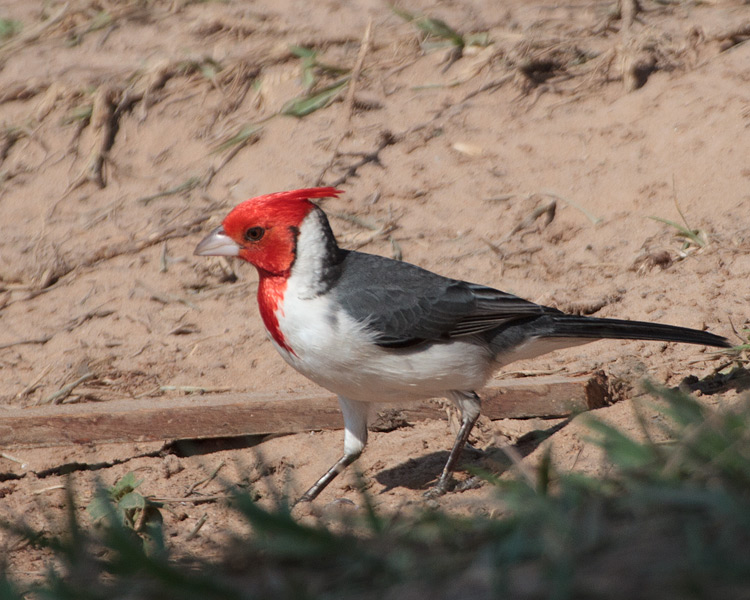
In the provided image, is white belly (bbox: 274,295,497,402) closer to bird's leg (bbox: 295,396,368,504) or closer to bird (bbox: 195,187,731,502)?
bird (bbox: 195,187,731,502)

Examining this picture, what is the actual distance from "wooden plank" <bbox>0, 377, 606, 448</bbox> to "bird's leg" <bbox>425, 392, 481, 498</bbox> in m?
0.26

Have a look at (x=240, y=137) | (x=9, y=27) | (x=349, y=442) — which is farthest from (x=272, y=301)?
(x=9, y=27)

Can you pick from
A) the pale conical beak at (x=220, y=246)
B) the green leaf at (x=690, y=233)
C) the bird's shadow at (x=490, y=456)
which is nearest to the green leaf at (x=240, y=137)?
the pale conical beak at (x=220, y=246)

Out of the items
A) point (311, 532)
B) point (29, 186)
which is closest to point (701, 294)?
point (311, 532)

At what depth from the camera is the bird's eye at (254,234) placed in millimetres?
4297

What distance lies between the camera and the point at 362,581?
1.88 m

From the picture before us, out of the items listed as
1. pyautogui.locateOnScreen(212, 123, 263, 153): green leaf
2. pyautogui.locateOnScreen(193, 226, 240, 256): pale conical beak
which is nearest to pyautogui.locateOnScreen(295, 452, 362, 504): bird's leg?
pyautogui.locateOnScreen(193, 226, 240, 256): pale conical beak

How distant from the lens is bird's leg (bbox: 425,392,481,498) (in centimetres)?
430

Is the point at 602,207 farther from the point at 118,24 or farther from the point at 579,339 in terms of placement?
the point at 118,24

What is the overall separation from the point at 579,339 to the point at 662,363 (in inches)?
23.5

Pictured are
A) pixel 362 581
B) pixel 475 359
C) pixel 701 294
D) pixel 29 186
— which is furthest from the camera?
pixel 29 186

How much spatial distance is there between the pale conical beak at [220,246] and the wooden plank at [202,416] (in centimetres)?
81

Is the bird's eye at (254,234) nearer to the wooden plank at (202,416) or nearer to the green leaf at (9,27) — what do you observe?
the wooden plank at (202,416)

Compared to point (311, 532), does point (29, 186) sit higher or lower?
lower
